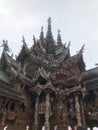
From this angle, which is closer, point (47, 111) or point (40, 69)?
point (47, 111)

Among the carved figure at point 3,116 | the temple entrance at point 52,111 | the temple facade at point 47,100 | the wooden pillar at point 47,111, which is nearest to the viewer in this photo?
the carved figure at point 3,116

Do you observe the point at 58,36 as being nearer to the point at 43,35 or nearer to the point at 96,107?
the point at 43,35

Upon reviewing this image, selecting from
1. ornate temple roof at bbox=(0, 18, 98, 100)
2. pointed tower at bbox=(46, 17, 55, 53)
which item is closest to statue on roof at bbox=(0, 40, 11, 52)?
ornate temple roof at bbox=(0, 18, 98, 100)

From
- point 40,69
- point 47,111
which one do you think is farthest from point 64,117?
point 40,69

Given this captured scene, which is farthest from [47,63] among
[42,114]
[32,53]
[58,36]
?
[58,36]

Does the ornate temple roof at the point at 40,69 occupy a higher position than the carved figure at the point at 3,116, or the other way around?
the ornate temple roof at the point at 40,69

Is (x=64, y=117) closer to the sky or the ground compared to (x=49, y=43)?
closer to the ground

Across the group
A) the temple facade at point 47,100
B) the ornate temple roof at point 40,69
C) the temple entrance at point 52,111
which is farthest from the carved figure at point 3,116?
the ornate temple roof at point 40,69

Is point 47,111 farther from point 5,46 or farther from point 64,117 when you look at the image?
point 5,46

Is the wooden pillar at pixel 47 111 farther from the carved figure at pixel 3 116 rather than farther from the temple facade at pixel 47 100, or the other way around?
the carved figure at pixel 3 116

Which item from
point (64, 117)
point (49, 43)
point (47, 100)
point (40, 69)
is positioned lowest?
point (64, 117)

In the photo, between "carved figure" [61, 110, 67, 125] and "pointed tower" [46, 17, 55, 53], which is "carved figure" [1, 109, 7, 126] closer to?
"carved figure" [61, 110, 67, 125]

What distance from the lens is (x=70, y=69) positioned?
72.5ft

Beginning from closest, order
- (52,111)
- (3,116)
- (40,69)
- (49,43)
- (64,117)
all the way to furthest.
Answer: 1. (3,116)
2. (64,117)
3. (52,111)
4. (40,69)
5. (49,43)
